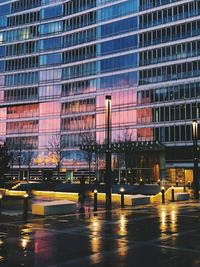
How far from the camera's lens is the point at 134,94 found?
7475 cm

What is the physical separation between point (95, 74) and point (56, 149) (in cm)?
1571

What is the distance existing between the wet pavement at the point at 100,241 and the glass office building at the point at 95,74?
50.3 m

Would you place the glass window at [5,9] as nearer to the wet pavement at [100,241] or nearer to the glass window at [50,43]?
the glass window at [50,43]

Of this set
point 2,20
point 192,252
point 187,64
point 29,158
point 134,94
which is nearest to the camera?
point 192,252

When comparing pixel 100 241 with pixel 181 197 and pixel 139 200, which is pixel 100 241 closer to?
pixel 139 200

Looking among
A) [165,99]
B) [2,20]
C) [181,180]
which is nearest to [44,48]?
[2,20]

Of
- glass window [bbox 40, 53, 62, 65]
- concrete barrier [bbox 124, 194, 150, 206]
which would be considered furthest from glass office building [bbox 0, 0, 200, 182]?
concrete barrier [bbox 124, 194, 150, 206]

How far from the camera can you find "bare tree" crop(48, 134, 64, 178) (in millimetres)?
81938

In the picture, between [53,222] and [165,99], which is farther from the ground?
[165,99]

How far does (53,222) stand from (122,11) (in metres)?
64.3

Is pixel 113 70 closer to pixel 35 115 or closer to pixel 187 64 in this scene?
pixel 187 64

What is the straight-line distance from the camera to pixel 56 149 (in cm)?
8256

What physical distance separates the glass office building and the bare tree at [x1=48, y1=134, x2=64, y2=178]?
0.83 m

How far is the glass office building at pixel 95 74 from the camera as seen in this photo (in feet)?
228
